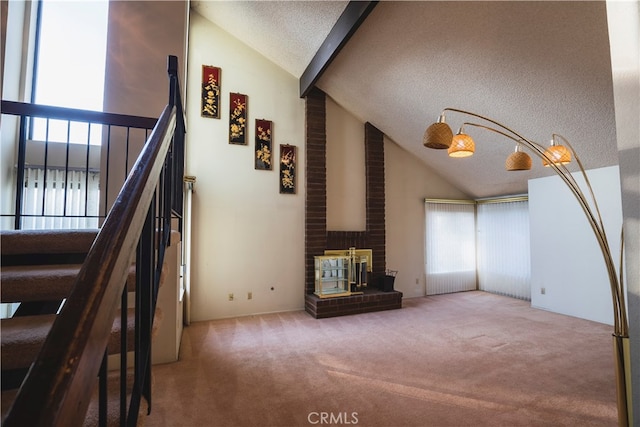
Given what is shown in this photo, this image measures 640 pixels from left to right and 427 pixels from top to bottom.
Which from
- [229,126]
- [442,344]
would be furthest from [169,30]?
[442,344]

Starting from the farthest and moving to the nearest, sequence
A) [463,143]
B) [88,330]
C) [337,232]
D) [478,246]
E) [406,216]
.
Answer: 1. [478,246]
2. [406,216]
3. [337,232]
4. [463,143]
5. [88,330]

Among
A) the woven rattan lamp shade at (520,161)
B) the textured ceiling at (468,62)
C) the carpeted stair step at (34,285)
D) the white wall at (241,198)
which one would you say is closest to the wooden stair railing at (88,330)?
the carpeted stair step at (34,285)

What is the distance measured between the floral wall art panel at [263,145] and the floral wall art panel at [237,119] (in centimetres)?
22

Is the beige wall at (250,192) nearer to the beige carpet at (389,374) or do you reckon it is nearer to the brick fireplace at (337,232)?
the brick fireplace at (337,232)

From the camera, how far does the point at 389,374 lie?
8.66ft

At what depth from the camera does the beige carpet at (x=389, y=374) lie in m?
2.09

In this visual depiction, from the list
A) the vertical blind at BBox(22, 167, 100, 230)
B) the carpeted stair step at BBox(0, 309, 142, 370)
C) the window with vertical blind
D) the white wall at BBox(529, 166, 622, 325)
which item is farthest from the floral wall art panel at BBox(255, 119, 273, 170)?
the white wall at BBox(529, 166, 622, 325)

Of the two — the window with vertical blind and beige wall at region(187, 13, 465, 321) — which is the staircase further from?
the window with vertical blind

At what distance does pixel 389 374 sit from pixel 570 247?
3.72m

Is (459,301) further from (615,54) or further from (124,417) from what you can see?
(124,417)

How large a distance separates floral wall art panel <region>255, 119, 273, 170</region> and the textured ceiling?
1057 mm

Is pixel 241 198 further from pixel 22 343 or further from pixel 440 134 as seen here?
pixel 22 343

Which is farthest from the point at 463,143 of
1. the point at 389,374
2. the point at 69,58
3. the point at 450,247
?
the point at 69,58

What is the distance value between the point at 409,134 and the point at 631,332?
440 cm
